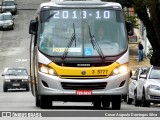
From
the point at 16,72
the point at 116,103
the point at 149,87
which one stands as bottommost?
the point at 16,72

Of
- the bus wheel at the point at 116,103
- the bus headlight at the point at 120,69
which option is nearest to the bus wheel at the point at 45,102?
the bus wheel at the point at 116,103

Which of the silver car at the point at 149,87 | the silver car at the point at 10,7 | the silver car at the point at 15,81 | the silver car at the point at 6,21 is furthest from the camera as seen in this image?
the silver car at the point at 10,7

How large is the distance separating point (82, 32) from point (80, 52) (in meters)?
0.65

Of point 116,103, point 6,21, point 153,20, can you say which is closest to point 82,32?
point 116,103

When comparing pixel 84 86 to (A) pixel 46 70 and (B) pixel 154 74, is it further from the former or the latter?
(B) pixel 154 74

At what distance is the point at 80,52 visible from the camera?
2280cm

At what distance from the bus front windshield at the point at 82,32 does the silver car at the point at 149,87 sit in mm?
6193

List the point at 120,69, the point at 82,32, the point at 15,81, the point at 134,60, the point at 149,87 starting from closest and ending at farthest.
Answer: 1. the point at 120,69
2. the point at 82,32
3. the point at 149,87
4. the point at 15,81
5. the point at 134,60

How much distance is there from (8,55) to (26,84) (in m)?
20.7

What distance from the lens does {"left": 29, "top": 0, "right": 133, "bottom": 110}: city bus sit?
22.4 m

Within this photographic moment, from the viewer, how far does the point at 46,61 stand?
2245 cm

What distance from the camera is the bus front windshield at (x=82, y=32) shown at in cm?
2284

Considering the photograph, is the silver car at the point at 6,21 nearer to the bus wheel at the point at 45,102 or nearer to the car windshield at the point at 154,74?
the car windshield at the point at 154,74

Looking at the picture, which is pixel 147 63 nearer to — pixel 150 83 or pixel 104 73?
pixel 150 83
